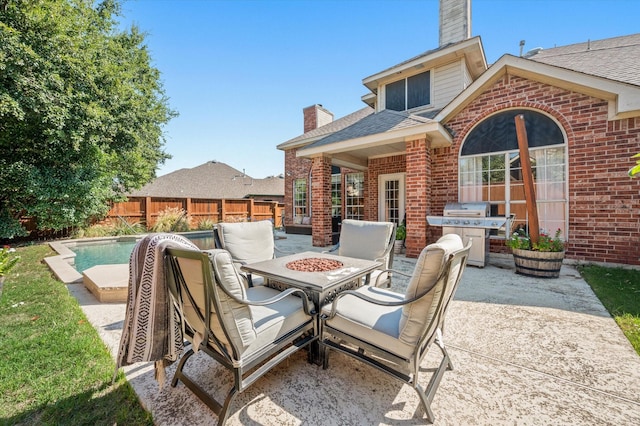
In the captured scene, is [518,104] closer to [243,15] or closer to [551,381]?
[551,381]

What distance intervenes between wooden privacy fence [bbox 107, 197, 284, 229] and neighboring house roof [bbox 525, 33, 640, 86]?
596 inches

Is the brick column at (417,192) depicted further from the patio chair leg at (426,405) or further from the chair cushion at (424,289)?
the patio chair leg at (426,405)

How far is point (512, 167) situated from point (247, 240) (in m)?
6.38

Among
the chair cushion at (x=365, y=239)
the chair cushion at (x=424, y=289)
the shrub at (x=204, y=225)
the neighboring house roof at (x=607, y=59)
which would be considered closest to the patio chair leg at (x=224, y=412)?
the chair cushion at (x=424, y=289)

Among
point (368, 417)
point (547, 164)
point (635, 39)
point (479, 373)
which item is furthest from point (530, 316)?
point (635, 39)

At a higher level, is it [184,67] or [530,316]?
[184,67]

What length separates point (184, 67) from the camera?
9.42 m

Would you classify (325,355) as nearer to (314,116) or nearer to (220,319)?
(220,319)

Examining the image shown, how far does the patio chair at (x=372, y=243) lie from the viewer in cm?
360

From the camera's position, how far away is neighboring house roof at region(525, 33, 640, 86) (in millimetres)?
5671

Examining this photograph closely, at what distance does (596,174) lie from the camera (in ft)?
17.6

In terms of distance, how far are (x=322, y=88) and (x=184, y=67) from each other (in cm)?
544

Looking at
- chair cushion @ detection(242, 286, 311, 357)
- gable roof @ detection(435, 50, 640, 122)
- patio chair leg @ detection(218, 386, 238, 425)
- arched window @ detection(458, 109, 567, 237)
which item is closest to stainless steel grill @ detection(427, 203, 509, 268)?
arched window @ detection(458, 109, 567, 237)

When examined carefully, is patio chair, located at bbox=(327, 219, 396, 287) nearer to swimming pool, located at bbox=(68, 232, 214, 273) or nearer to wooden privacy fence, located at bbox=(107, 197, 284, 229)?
swimming pool, located at bbox=(68, 232, 214, 273)
